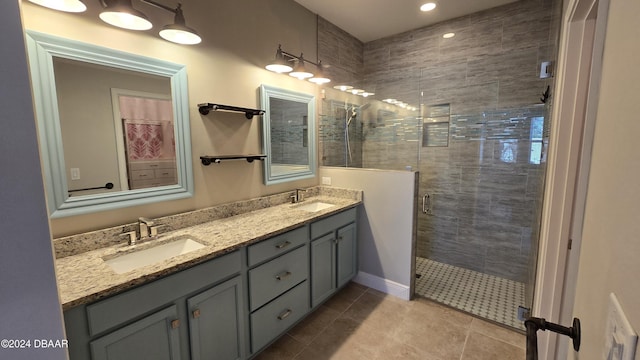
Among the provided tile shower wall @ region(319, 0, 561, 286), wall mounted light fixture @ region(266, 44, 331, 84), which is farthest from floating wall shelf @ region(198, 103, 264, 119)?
tile shower wall @ region(319, 0, 561, 286)

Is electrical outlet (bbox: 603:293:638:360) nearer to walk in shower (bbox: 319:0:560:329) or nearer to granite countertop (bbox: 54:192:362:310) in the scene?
granite countertop (bbox: 54:192:362:310)

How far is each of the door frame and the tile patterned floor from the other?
1026 millimetres

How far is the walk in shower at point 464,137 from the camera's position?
104 inches

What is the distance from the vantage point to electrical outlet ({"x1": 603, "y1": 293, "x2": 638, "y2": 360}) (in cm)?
38

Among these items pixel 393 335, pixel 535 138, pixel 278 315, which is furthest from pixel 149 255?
pixel 535 138

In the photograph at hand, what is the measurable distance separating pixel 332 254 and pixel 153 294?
1.49m

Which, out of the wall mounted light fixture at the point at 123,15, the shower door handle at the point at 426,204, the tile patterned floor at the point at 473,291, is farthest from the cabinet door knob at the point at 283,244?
the shower door handle at the point at 426,204

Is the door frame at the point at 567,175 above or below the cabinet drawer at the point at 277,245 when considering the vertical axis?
above

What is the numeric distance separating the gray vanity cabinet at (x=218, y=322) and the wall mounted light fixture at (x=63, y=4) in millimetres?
1484

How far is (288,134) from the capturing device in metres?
2.68

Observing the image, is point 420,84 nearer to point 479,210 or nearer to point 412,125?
point 412,125

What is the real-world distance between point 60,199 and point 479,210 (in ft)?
11.6

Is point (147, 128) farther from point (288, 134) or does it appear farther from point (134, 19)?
point (288, 134)

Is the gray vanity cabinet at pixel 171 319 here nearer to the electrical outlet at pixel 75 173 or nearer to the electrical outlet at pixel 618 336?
the electrical outlet at pixel 75 173
